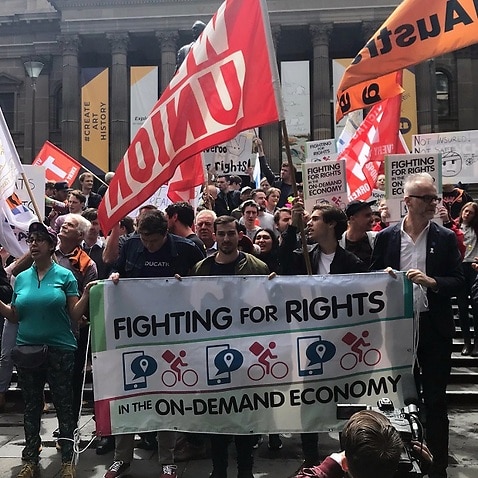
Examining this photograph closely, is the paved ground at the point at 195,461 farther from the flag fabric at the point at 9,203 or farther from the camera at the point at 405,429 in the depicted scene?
the camera at the point at 405,429

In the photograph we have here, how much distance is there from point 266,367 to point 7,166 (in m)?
3.20

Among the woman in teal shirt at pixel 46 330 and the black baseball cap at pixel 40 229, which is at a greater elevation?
the black baseball cap at pixel 40 229

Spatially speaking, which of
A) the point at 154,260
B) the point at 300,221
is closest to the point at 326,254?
the point at 300,221

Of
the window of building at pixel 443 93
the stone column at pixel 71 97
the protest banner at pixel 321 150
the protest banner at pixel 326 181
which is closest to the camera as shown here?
the protest banner at pixel 326 181

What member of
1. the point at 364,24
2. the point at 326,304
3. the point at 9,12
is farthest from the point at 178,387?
the point at 9,12

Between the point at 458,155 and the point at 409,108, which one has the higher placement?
the point at 409,108

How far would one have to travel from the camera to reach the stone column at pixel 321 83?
3144 cm

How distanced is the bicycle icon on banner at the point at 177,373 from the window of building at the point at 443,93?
31.8 metres

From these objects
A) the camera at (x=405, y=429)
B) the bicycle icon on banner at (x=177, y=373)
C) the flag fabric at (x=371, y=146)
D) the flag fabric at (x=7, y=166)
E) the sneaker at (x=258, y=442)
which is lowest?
the sneaker at (x=258, y=442)

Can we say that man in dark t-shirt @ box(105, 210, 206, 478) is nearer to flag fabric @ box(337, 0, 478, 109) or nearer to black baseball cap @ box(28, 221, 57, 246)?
black baseball cap @ box(28, 221, 57, 246)

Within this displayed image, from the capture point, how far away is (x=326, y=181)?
341 inches

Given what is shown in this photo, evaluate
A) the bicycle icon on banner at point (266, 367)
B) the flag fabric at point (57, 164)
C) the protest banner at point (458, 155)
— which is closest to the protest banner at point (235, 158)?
the flag fabric at point (57, 164)

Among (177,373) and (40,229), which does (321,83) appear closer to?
(40,229)

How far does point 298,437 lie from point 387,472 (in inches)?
166
